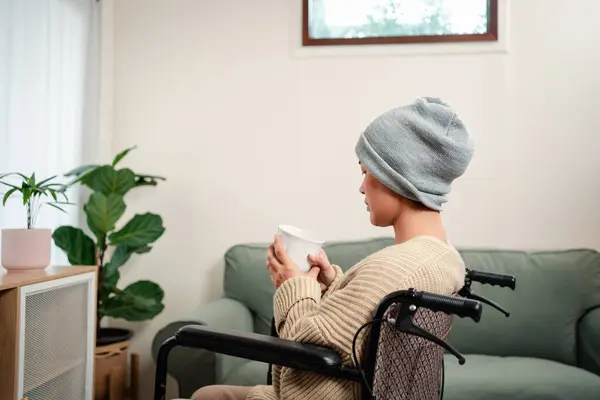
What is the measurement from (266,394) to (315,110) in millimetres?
2032

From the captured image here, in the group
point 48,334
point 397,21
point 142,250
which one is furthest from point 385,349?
point 397,21

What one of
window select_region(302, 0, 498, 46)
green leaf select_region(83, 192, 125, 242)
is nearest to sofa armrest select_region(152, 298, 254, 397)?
green leaf select_region(83, 192, 125, 242)

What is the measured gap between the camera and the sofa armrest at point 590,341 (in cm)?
248

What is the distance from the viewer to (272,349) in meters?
1.13

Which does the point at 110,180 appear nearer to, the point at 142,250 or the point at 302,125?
the point at 142,250

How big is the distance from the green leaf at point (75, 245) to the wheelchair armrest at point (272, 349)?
1656mm

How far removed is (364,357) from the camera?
109cm

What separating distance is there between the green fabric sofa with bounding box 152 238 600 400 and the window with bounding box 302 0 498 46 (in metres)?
1.02

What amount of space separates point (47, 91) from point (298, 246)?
1810 mm

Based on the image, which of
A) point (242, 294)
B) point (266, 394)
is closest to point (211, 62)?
point (242, 294)

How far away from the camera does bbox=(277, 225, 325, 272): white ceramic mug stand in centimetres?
133

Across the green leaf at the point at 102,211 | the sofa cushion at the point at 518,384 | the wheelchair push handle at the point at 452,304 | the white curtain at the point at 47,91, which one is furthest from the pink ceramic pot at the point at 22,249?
the wheelchair push handle at the point at 452,304

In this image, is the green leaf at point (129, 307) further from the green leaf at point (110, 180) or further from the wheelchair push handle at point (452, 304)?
the wheelchair push handle at point (452, 304)

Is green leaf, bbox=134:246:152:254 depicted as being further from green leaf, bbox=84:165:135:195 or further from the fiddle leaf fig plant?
green leaf, bbox=84:165:135:195
